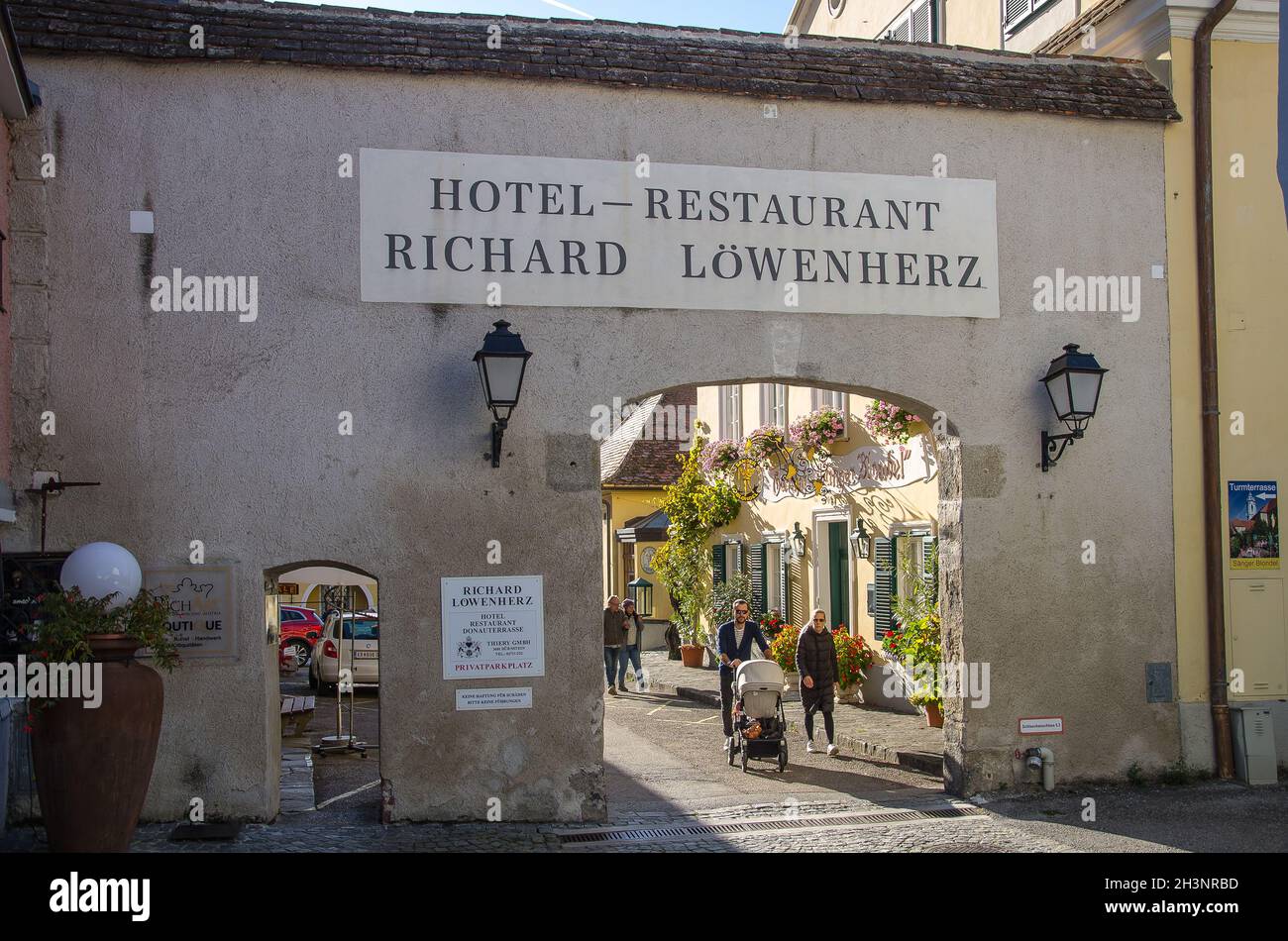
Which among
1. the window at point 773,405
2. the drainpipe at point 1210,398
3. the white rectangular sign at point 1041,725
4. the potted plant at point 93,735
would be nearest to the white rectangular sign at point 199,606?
the potted plant at point 93,735

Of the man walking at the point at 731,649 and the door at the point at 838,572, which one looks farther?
the door at the point at 838,572

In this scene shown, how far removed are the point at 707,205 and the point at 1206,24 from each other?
4.67 metres

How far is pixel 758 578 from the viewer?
20719 mm

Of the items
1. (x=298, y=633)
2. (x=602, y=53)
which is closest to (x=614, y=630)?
(x=298, y=633)

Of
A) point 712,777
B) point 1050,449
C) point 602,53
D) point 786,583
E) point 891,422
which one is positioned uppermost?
point 602,53

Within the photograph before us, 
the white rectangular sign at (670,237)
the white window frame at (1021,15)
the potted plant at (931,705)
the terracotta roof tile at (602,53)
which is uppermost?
the white window frame at (1021,15)

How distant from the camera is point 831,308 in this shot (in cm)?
995

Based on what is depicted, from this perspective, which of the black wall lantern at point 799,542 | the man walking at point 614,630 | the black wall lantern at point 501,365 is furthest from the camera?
the man walking at point 614,630

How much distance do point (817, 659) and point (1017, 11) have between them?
7571mm

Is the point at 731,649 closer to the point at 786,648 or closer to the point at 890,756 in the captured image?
the point at 890,756

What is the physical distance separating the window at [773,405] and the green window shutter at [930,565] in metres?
4.58

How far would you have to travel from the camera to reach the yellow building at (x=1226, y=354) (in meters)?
10.5

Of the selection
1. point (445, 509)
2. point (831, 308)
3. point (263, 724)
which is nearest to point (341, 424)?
point (445, 509)

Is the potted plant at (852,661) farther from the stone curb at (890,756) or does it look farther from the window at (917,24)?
the window at (917,24)
